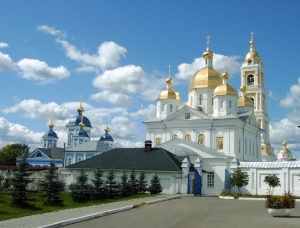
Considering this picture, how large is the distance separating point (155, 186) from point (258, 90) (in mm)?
42870

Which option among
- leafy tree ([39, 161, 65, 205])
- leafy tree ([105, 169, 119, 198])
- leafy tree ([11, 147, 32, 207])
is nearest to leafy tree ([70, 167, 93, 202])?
leafy tree ([39, 161, 65, 205])

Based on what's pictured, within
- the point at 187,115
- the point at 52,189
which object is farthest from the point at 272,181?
the point at 52,189

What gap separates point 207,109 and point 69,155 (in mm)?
25800

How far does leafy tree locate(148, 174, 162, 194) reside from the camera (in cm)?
3181

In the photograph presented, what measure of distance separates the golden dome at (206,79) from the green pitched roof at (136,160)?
53.4 feet

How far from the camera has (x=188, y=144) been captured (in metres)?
42.1

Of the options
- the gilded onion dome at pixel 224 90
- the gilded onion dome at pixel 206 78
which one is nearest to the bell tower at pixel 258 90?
the gilded onion dome at pixel 206 78

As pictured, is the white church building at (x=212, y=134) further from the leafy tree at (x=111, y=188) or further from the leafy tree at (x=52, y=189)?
the leafy tree at (x=52, y=189)

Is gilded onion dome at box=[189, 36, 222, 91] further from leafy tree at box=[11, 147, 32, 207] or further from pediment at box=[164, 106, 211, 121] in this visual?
leafy tree at box=[11, 147, 32, 207]

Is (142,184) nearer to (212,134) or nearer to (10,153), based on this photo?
(212,134)

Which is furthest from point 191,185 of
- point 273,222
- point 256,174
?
point 273,222

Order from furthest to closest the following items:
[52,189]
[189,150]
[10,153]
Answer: [10,153], [189,150], [52,189]

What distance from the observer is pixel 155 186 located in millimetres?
32031

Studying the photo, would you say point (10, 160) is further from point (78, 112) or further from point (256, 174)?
point (256, 174)
